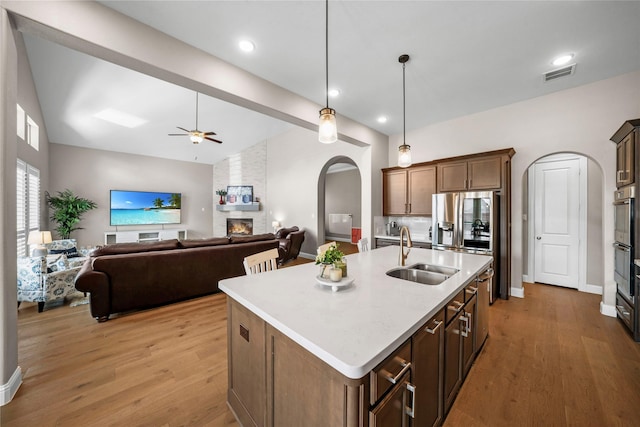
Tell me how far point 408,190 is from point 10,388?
16.8 ft

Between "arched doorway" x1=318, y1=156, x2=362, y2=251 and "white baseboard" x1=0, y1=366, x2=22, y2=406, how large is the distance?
8151 mm

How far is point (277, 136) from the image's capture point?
7590mm

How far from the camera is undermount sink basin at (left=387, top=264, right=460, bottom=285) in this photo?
198cm

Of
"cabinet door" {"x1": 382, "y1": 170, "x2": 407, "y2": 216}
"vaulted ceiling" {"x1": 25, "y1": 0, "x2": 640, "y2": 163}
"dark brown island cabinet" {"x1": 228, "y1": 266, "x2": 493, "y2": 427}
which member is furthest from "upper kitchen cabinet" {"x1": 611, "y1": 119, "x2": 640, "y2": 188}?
"cabinet door" {"x1": 382, "y1": 170, "x2": 407, "y2": 216}

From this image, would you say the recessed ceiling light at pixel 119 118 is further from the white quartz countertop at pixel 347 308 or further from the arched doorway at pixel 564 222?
the arched doorway at pixel 564 222

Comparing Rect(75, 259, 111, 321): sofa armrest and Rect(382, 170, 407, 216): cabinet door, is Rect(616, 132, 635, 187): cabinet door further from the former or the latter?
Rect(75, 259, 111, 321): sofa armrest

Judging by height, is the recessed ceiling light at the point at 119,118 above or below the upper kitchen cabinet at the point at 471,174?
above

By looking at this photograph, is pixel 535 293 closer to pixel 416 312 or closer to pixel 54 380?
pixel 416 312

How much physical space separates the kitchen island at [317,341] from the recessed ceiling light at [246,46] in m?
2.25

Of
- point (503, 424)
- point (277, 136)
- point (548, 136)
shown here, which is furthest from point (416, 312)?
point (277, 136)

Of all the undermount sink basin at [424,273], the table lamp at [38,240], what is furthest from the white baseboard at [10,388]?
the undermount sink basin at [424,273]

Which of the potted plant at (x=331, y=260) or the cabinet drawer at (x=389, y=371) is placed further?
the potted plant at (x=331, y=260)

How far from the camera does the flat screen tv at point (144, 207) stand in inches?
283

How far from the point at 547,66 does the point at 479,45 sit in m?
1.09
